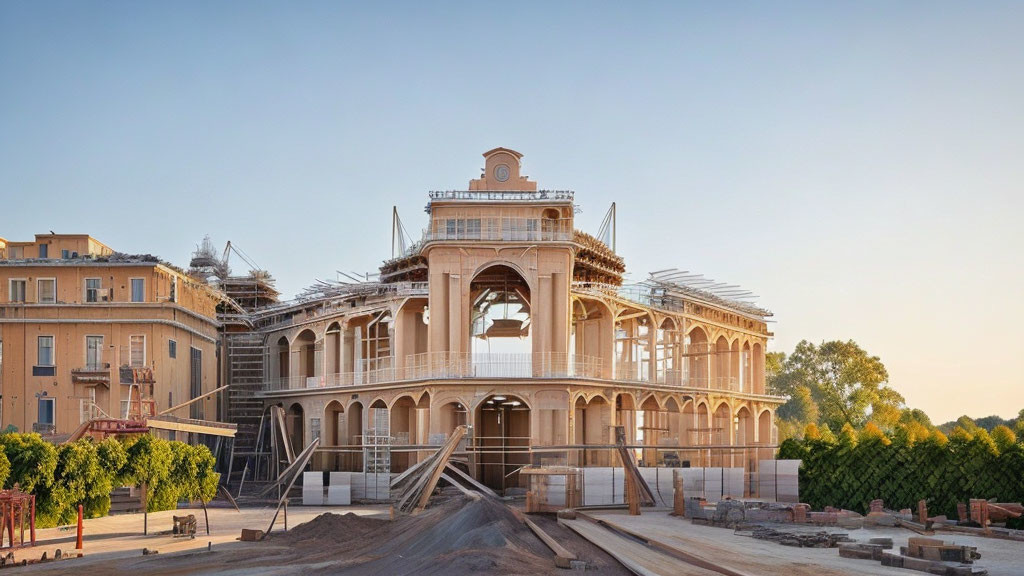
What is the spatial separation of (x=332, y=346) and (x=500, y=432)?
1203 cm

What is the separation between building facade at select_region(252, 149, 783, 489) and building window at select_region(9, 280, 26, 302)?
55.6 feet

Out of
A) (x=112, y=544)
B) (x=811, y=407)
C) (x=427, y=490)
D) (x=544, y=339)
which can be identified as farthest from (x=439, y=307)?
(x=811, y=407)

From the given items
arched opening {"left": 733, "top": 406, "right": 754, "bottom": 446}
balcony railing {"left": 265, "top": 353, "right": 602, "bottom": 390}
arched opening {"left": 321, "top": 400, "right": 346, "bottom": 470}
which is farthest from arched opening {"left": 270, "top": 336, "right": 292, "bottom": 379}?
arched opening {"left": 733, "top": 406, "right": 754, "bottom": 446}

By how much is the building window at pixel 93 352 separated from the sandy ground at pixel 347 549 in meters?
17.5

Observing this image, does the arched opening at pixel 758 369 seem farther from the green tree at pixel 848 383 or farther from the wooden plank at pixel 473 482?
the wooden plank at pixel 473 482

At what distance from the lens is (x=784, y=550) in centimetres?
3281

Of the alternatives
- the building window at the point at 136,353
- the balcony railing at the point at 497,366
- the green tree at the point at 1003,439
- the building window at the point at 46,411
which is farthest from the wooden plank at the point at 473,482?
the green tree at the point at 1003,439

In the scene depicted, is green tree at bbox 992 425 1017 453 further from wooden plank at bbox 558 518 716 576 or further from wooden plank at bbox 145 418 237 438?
wooden plank at bbox 145 418 237 438

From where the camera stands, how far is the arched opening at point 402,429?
206 ft

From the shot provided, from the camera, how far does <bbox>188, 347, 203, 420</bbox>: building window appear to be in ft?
210

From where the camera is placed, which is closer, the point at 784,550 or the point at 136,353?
the point at 784,550

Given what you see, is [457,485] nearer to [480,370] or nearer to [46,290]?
[480,370]

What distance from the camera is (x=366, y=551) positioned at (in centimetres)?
3397

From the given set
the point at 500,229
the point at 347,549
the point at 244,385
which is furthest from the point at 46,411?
the point at 347,549
